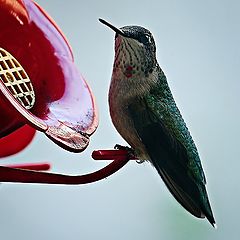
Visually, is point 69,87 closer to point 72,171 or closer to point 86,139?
point 86,139

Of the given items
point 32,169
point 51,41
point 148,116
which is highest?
point 51,41

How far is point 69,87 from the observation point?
2.48 m

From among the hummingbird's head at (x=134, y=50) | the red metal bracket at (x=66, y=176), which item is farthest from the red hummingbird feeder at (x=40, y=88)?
the hummingbird's head at (x=134, y=50)

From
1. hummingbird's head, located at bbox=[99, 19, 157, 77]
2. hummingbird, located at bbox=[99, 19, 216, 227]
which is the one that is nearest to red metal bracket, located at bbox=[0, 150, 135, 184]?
hummingbird, located at bbox=[99, 19, 216, 227]

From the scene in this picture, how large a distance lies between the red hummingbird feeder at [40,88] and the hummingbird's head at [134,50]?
0.49 ft

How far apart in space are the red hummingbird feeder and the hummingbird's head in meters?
0.15

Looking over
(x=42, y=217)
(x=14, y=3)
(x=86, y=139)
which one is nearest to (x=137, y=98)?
(x=14, y=3)

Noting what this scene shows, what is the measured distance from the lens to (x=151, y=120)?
8.91 ft

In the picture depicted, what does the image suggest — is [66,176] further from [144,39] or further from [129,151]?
[144,39]

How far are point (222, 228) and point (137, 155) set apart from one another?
2.22m

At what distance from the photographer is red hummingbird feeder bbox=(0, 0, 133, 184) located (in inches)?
86.2

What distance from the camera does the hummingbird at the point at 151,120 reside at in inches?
101

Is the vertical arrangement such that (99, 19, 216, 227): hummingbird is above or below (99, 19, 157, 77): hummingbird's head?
below

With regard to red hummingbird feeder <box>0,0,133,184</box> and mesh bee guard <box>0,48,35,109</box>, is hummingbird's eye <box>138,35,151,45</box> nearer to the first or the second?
red hummingbird feeder <box>0,0,133,184</box>
